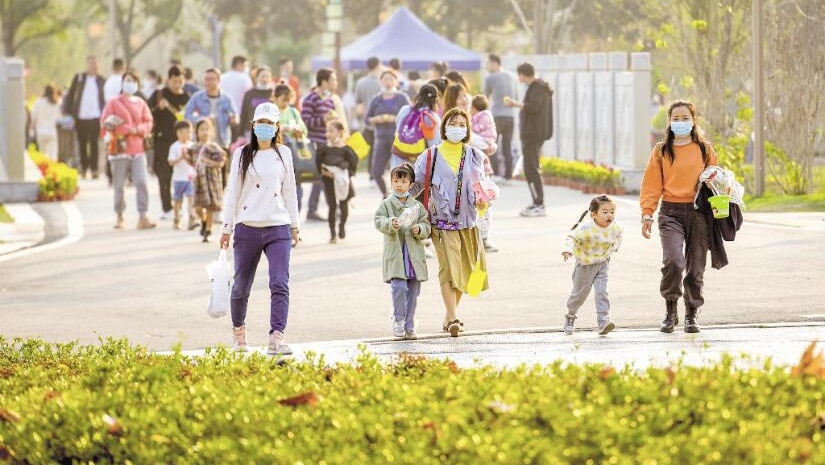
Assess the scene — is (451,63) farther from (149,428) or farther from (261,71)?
(149,428)

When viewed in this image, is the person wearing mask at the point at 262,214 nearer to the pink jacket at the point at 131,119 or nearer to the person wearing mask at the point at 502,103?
the pink jacket at the point at 131,119

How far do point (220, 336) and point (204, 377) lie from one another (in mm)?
4565

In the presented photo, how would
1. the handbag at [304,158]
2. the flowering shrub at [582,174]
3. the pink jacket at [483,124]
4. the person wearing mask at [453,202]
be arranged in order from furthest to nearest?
1. the flowering shrub at [582,174]
2. the handbag at [304,158]
3. the pink jacket at [483,124]
4. the person wearing mask at [453,202]

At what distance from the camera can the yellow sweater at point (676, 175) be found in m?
11.5

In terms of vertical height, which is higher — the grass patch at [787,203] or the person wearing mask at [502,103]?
the person wearing mask at [502,103]

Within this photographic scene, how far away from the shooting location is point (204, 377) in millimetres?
7438

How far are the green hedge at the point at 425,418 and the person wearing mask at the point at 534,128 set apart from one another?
1375cm

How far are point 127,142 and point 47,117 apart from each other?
45.6 feet

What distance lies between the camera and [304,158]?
19297 millimetres

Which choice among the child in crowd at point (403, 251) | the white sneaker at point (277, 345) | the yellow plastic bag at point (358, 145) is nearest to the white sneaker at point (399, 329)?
the child in crowd at point (403, 251)

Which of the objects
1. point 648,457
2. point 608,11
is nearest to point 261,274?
point 648,457

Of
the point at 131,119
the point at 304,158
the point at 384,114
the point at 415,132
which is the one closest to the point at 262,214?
the point at 415,132

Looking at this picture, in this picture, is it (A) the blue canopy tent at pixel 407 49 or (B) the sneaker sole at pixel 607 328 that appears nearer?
(B) the sneaker sole at pixel 607 328

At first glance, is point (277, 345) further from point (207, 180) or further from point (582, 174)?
point (582, 174)
